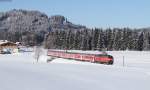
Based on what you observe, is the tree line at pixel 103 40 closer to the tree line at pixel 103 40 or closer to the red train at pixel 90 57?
the tree line at pixel 103 40


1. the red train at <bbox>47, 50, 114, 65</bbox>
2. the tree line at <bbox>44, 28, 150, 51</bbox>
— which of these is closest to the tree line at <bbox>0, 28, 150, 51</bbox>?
the tree line at <bbox>44, 28, 150, 51</bbox>

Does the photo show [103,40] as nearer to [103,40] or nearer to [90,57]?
[103,40]

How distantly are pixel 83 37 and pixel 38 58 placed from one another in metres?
57.4

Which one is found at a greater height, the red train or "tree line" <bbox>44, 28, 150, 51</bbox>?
"tree line" <bbox>44, 28, 150, 51</bbox>

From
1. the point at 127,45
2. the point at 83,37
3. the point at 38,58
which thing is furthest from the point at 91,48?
the point at 38,58

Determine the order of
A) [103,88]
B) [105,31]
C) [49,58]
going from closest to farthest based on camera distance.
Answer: [103,88], [49,58], [105,31]

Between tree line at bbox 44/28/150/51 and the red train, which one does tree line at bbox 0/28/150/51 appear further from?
the red train

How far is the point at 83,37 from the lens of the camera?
148m

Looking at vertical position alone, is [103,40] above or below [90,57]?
above

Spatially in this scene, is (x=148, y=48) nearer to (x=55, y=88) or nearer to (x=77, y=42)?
(x=77, y=42)

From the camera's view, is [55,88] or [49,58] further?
[49,58]

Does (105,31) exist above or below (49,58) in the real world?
above

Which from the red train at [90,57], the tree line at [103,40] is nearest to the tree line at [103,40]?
the tree line at [103,40]

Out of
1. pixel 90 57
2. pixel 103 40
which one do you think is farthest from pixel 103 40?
pixel 90 57
